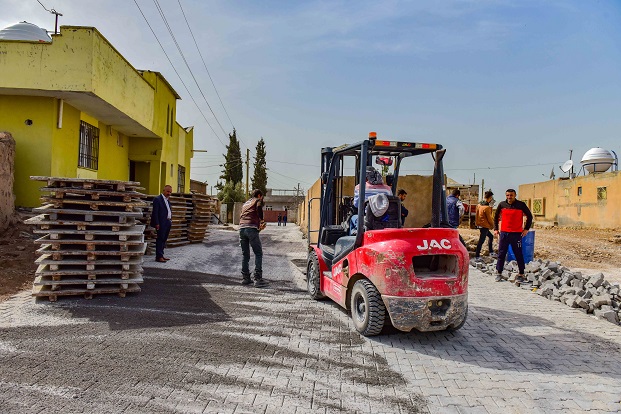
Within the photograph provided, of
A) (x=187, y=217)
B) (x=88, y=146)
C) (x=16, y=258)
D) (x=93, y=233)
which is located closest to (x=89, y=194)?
(x=93, y=233)

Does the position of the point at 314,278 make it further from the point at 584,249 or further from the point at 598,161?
the point at 598,161

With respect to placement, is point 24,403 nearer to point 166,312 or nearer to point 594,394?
point 166,312

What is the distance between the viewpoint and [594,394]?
12.7ft

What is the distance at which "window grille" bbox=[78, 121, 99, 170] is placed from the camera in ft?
45.7

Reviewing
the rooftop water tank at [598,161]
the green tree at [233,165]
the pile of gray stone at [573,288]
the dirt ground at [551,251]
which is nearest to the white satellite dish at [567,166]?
the rooftop water tank at [598,161]

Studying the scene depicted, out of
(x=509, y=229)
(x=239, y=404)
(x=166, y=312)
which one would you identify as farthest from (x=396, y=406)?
(x=509, y=229)

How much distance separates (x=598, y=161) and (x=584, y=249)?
45.8 feet

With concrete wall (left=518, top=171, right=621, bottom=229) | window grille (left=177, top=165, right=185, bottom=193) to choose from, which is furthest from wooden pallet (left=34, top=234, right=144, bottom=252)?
concrete wall (left=518, top=171, right=621, bottom=229)

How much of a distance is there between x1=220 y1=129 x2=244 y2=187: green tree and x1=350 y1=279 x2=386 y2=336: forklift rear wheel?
5190 cm

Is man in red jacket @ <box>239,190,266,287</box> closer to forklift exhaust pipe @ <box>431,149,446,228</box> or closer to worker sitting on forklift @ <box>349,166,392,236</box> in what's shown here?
worker sitting on forklift @ <box>349,166,392,236</box>

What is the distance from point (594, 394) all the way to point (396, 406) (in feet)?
6.15

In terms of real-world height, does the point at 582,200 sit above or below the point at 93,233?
above

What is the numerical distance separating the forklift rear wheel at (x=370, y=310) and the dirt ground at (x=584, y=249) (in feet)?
30.7

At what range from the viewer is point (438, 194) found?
6102 millimetres
